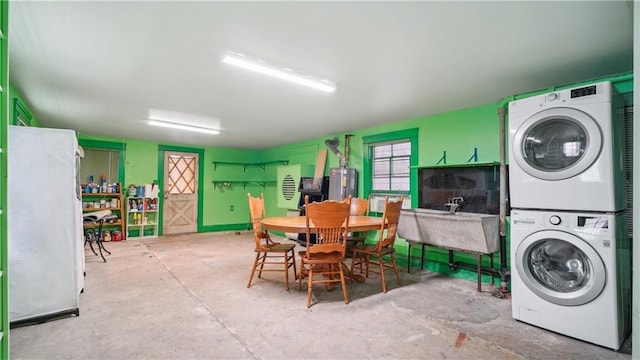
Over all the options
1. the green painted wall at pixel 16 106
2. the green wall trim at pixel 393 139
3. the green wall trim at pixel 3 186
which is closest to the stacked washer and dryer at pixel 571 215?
the green wall trim at pixel 393 139

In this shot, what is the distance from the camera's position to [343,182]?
5113mm

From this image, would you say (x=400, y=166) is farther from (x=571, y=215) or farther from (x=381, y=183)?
(x=571, y=215)

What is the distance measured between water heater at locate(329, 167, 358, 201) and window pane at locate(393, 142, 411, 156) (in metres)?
0.82

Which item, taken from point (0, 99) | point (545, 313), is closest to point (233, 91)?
point (0, 99)

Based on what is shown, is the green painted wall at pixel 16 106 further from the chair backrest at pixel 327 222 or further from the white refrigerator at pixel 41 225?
the chair backrest at pixel 327 222

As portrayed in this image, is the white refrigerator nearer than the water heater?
Yes

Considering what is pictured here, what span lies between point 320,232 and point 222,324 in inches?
43.6

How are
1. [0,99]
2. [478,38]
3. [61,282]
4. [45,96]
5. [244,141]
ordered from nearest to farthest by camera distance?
1. [0,99]
2. [478,38]
3. [61,282]
4. [45,96]
5. [244,141]

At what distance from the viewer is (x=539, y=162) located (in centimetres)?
242

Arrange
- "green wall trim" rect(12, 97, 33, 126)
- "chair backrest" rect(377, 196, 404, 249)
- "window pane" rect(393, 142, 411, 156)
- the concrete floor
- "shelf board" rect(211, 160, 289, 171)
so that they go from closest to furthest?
the concrete floor < "chair backrest" rect(377, 196, 404, 249) < "green wall trim" rect(12, 97, 33, 126) < "window pane" rect(393, 142, 411, 156) < "shelf board" rect(211, 160, 289, 171)

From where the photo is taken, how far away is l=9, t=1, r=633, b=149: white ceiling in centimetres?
177

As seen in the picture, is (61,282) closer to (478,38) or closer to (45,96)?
(45,96)

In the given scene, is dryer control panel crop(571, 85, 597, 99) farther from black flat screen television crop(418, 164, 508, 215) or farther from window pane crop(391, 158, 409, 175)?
window pane crop(391, 158, 409, 175)

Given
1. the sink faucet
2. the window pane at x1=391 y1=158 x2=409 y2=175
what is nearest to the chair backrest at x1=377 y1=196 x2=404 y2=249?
the sink faucet
